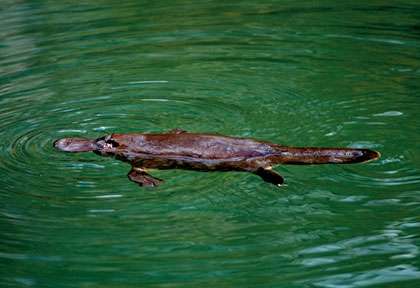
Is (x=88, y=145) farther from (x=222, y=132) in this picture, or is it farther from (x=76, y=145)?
(x=222, y=132)

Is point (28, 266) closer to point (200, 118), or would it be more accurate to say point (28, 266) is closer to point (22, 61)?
point (200, 118)

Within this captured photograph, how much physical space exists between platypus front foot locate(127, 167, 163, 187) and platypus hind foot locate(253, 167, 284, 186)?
543 mm

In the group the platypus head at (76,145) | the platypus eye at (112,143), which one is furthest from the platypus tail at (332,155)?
the platypus head at (76,145)

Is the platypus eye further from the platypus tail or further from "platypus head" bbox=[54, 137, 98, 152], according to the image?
the platypus tail

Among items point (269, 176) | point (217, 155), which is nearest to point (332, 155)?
point (269, 176)

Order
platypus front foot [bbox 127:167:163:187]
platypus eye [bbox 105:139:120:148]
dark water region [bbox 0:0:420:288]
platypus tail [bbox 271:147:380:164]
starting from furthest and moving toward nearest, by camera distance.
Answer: platypus eye [bbox 105:139:120:148] → platypus front foot [bbox 127:167:163:187] → platypus tail [bbox 271:147:380:164] → dark water region [bbox 0:0:420:288]

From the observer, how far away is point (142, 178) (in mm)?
4387

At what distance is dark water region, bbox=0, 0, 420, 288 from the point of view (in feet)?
12.3

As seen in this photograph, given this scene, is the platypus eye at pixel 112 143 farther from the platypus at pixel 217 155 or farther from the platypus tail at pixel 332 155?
the platypus tail at pixel 332 155

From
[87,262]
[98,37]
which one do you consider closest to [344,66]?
[98,37]

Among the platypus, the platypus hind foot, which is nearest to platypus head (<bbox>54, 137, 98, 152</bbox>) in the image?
the platypus

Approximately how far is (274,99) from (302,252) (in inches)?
81.8

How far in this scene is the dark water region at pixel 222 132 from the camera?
12.3 feet

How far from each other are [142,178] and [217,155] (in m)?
0.43
